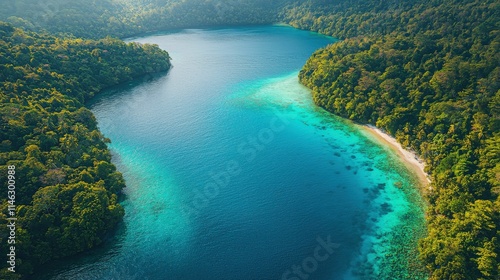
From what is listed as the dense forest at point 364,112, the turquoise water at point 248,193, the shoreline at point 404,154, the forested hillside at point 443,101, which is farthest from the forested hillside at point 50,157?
the shoreline at point 404,154

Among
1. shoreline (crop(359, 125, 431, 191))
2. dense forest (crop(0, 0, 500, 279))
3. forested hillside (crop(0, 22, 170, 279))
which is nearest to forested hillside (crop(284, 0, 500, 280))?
dense forest (crop(0, 0, 500, 279))

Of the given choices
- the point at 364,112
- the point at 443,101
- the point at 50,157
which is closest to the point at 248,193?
the point at 50,157

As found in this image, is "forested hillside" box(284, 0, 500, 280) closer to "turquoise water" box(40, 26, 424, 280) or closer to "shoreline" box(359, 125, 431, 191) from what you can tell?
"shoreline" box(359, 125, 431, 191)

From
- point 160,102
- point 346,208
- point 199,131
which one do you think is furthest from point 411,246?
point 160,102

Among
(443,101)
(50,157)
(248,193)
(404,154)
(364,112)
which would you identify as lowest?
(404,154)

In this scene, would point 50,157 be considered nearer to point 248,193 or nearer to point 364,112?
point 248,193

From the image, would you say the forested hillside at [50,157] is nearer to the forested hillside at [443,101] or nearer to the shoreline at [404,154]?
the forested hillside at [443,101]
